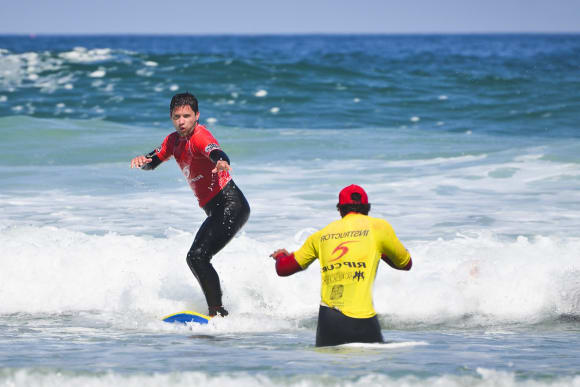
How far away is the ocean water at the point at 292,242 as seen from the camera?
4.97 meters

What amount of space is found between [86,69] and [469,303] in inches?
928

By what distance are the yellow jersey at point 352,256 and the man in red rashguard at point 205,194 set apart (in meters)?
1.28

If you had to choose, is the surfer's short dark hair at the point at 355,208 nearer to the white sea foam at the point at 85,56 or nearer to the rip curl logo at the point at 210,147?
the rip curl logo at the point at 210,147

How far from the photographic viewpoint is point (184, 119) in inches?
239

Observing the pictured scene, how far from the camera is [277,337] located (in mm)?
6035

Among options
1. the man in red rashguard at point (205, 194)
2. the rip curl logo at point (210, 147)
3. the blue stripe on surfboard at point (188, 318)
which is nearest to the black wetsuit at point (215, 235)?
the man in red rashguard at point (205, 194)

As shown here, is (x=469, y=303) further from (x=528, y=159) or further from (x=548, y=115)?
(x=548, y=115)

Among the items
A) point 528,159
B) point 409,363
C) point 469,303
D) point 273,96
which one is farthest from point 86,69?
point 409,363

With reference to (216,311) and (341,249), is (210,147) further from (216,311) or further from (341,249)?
(341,249)

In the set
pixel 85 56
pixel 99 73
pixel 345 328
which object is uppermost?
pixel 85 56

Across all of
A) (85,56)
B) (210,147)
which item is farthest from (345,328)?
(85,56)

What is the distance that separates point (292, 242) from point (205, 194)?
2.82 m

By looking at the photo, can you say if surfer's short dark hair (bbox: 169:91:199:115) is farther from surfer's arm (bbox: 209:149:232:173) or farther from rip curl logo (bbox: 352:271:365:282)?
rip curl logo (bbox: 352:271:365:282)

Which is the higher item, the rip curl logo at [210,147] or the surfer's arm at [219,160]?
the rip curl logo at [210,147]
